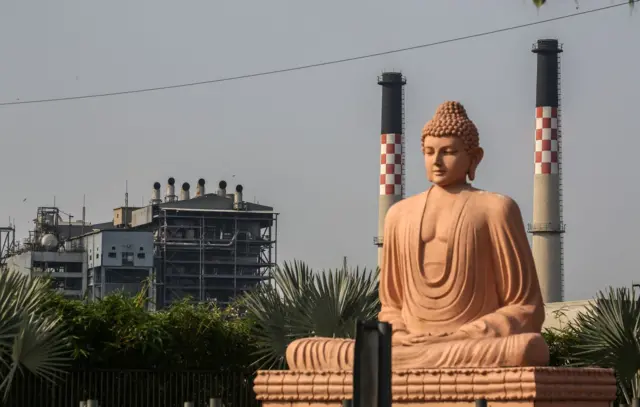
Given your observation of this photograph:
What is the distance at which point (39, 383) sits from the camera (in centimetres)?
2352

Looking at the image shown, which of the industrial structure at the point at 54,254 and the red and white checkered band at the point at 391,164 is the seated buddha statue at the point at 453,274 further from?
the industrial structure at the point at 54,254

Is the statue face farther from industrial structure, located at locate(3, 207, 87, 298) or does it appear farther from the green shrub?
industrial structure, located at locate(3, 207, 87, 298)

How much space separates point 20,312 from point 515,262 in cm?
721

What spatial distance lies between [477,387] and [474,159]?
2.98m

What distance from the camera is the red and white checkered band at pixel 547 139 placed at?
58.9 meters

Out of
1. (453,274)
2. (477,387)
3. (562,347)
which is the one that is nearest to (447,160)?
(453,274)

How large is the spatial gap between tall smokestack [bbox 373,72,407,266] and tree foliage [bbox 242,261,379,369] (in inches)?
1693

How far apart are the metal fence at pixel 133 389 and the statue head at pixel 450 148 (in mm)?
6111

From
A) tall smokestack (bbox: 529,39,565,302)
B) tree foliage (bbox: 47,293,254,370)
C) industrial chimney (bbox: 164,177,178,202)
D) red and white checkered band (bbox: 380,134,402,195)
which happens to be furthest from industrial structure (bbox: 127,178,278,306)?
tree foliage (bbox: 47,293,254,370)

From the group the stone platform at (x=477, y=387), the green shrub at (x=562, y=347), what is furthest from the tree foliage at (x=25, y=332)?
the green shrub at (x=562, y=347)

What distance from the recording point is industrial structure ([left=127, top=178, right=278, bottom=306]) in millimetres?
95688

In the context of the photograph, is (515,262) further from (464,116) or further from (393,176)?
(393,176)

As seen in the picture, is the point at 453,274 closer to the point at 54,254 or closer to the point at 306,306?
the point at 306,306

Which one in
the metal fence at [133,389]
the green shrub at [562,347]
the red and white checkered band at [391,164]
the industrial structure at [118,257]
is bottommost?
the metal fence at [133,389]
